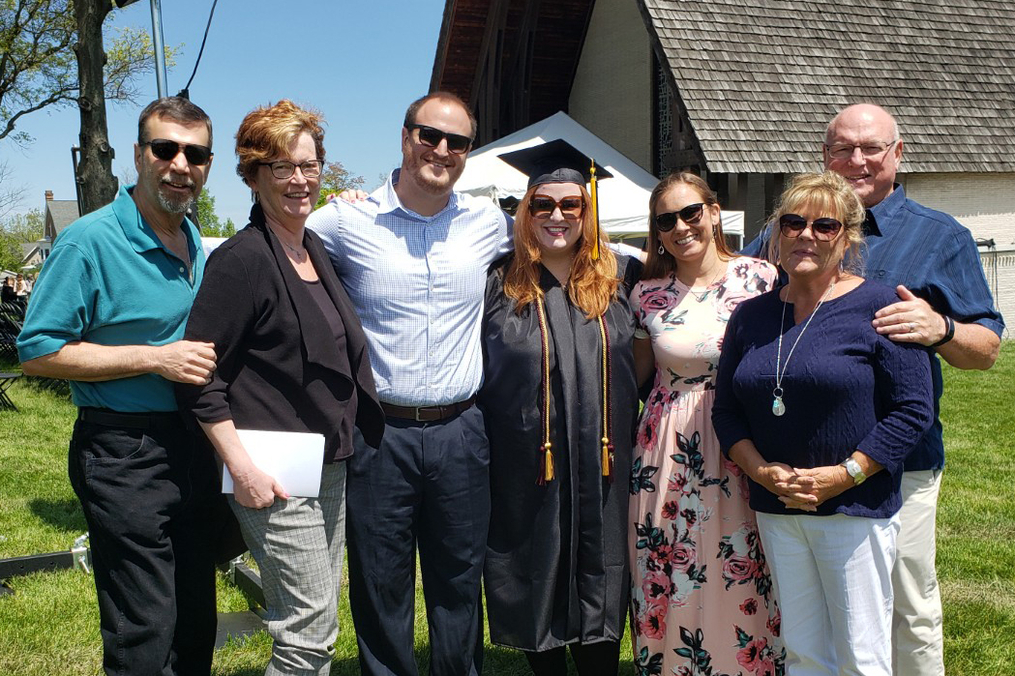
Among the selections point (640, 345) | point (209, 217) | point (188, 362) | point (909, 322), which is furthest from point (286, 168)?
point (209, 217)

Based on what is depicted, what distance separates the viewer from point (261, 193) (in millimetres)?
2838

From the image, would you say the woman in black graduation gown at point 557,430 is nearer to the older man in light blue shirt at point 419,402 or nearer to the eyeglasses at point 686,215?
the older man in light blue shirt at point 419,402

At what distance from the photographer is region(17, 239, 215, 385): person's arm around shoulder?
2586 millimetres

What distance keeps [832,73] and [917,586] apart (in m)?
13.9

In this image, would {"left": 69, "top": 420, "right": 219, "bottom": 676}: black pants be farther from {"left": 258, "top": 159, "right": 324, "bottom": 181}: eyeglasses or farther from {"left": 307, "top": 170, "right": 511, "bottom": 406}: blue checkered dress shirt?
{"left": 258, "top": 159, "right": 324, "bottom": 181}: eyeglasses

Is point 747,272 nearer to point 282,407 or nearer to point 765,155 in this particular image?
point 282,407

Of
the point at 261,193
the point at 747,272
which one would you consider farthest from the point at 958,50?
the point at 261,193

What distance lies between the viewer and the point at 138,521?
2.70 m

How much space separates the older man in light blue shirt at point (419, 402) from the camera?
3.20 m

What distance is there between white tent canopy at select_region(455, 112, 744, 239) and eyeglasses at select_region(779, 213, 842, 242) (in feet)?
23.5

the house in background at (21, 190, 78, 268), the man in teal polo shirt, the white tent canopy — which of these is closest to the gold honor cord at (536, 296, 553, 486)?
the man in teal polo shirt

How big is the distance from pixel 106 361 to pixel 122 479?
37 centimetres

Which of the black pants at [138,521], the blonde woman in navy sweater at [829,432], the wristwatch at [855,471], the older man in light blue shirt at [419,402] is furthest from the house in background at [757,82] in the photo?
the black pants at [138,521]

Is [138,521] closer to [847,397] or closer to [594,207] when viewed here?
[594,207]
